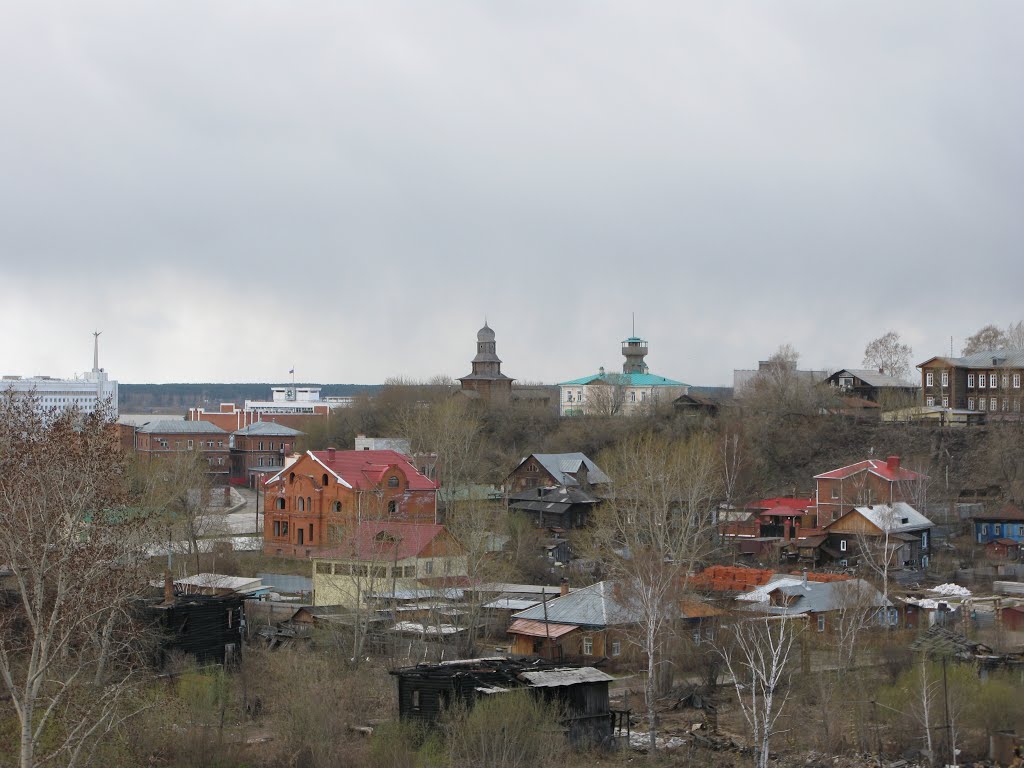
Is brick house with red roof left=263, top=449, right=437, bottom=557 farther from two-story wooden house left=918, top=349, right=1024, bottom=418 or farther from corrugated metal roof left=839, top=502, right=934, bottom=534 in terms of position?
two-story wooden house left=918, top=349, right=1024, bottom=418

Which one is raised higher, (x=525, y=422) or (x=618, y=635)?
(x=525, y=422)

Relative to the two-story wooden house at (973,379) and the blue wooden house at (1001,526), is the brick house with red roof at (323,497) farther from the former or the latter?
the two-story wooden house at (973,379)

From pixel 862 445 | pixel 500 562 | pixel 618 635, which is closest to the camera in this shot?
pixel 618 635

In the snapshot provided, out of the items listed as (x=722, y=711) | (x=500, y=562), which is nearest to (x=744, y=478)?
(x=500, y=562)

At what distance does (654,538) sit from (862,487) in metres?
16.9

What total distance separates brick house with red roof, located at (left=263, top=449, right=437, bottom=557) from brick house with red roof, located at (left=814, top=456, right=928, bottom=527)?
15.2 metres

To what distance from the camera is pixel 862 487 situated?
46.9 meters

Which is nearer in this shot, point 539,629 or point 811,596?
point 539,629

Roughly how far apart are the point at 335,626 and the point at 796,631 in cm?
1105

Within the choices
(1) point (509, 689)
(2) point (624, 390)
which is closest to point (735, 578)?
(1) point (509, 689)

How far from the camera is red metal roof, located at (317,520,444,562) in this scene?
32.8m

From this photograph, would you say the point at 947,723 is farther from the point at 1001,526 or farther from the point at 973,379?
the point at 973,379

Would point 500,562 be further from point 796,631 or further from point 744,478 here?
point 744,478

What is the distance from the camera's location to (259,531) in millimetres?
52531
